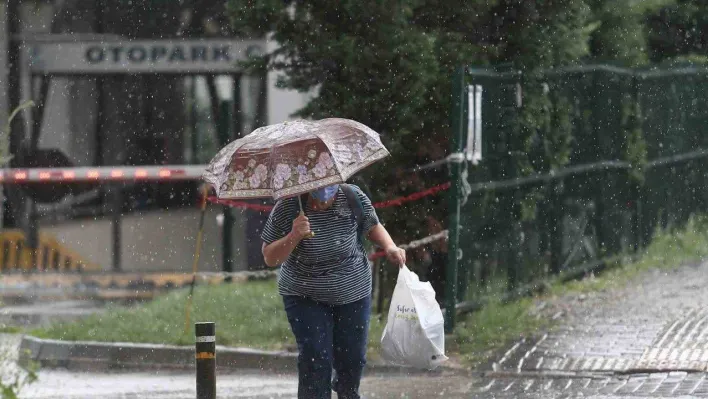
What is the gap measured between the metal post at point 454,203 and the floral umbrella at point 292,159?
351 cm

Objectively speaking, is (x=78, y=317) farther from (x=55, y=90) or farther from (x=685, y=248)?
(x=685, y=248)

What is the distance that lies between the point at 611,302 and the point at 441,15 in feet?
9.54

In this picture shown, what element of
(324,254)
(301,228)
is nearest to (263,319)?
(324,254)

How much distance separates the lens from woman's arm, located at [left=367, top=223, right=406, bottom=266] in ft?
24.7

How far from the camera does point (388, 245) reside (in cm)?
755

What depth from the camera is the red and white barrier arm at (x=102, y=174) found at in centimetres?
1770

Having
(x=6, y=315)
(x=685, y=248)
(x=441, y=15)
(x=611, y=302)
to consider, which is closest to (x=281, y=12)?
(x=441, y=15)

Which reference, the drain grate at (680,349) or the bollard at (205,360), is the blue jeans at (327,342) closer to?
the bollard at (205,360)

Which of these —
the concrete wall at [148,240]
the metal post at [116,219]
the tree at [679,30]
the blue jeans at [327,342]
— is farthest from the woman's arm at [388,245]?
the tree at [679,30]

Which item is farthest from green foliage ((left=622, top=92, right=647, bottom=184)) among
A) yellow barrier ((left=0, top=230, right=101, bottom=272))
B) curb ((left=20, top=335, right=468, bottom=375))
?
yellow barrier ((left=0, top=230, right=101, bottom=272))

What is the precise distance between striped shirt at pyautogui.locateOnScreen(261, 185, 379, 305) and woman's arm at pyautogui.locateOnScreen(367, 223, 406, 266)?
0.45 ft

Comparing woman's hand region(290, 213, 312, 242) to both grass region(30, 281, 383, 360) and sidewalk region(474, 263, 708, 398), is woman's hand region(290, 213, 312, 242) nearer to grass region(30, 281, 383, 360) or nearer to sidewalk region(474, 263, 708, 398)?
sidewalk region(474, 263, 708, 398)

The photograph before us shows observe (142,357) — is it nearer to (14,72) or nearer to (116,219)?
(116,219)

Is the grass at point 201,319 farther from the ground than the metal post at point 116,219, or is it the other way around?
the metal post at point 116,219
